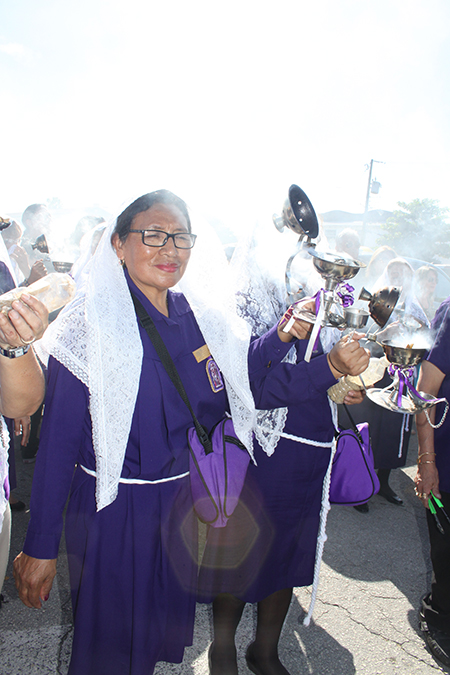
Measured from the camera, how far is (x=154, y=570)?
1.54 meters

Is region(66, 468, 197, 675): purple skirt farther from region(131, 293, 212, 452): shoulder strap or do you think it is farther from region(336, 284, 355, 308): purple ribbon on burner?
region(336, 284, 355, 308): purple ribbon on burner

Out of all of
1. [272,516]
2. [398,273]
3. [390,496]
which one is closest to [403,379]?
[272,516]

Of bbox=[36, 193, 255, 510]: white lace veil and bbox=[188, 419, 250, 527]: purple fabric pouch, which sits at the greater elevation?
bbox=[36, 193, 255, 510]: white lace veil

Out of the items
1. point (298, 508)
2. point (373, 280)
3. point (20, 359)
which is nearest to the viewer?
point (20, 359)

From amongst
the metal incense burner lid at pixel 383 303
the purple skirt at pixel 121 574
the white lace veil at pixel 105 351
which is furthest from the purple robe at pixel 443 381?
the purple skirt at pixel 121 574

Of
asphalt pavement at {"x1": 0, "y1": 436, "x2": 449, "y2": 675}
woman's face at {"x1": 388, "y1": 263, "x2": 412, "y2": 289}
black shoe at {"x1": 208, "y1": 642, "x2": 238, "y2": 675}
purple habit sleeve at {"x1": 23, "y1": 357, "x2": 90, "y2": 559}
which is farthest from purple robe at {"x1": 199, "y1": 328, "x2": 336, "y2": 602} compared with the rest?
woman's face at {"x1": 388, "y1": 263, "x2": 412, "y2": 289}

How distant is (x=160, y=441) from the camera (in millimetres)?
1516

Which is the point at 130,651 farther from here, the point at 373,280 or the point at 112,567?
the point at 373,280

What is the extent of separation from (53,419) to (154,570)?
670 millimetres

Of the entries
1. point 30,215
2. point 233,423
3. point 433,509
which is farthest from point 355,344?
point 30,215

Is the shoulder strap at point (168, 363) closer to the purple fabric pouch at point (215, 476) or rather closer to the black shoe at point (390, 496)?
the purple fabric pouch at point (215, 476)

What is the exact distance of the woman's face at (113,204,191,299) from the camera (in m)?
1.60

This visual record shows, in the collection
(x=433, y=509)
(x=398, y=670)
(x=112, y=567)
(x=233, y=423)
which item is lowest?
(x=398, y=670)

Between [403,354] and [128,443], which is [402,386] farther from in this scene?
[128,443]
